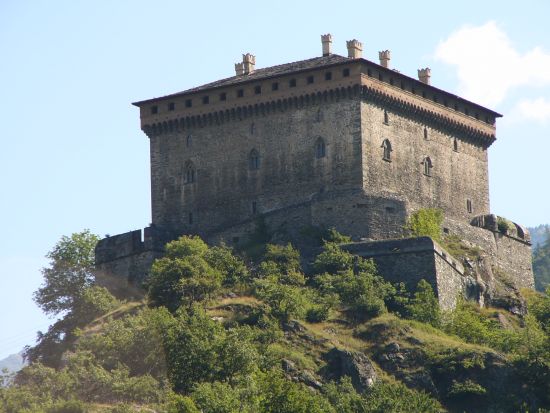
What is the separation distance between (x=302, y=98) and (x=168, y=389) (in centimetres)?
2752

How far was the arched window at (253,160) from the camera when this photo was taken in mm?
103750

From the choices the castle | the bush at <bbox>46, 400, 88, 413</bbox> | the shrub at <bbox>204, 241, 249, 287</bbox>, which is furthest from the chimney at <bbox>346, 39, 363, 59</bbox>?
the bush at <bbox>46, 400, 88, 413</bbox>

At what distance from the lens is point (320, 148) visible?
10131 cm

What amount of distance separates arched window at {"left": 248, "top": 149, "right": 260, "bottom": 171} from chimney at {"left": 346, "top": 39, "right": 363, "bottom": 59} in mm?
8272

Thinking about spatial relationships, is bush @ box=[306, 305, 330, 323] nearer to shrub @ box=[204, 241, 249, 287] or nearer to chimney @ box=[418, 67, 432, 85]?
shrub @ box=[204, 241, 249, 287]

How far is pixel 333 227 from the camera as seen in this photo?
9850 centimetres

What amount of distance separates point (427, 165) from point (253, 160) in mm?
10875

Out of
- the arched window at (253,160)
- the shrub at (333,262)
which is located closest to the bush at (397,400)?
the shrub at (333,262)

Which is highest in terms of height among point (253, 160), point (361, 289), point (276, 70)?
point (276, 70)

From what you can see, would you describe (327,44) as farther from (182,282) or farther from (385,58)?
(182,282)

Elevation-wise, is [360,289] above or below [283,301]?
above

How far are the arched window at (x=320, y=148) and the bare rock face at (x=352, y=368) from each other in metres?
17.9

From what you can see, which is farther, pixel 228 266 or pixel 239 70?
pixel 239 70

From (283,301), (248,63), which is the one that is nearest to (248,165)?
(248,63)
